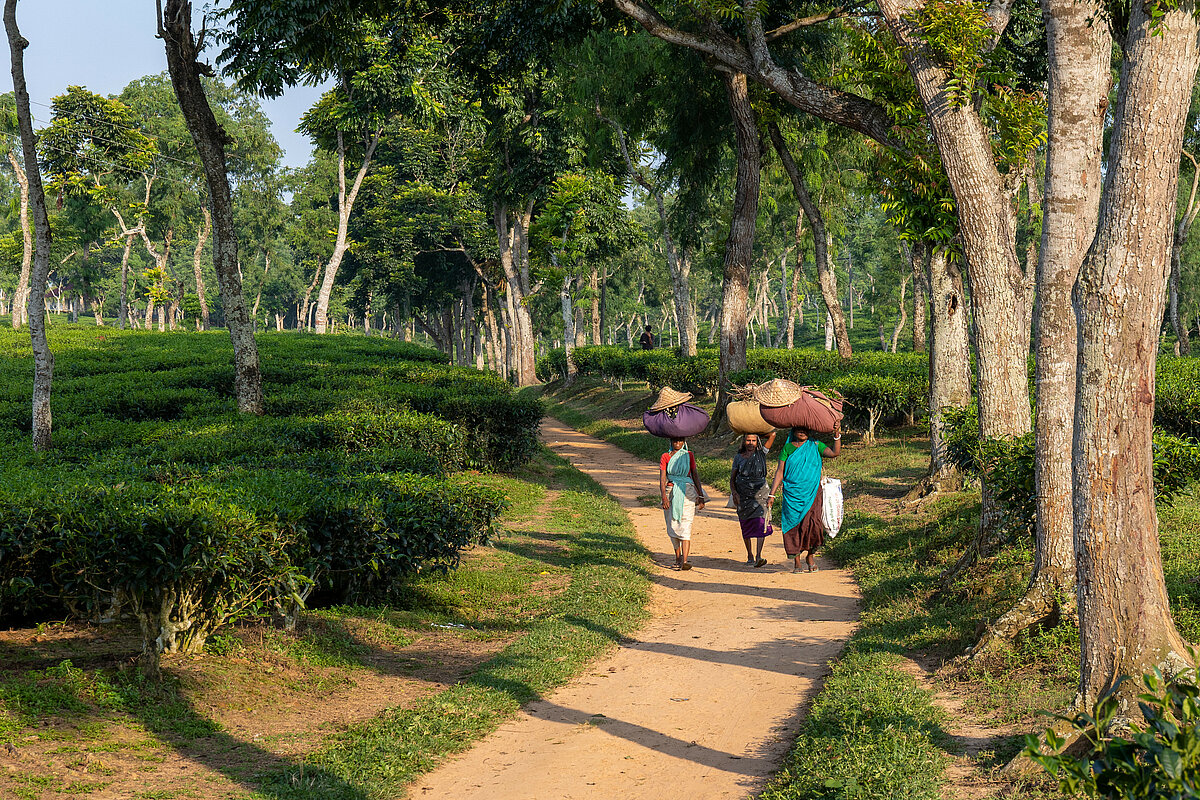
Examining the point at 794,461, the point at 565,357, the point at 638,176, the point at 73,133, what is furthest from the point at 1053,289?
the point at 73,133

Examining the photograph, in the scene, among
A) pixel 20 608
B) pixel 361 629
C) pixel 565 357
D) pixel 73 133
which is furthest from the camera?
pixel 565 357

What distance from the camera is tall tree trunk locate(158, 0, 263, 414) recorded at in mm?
11602

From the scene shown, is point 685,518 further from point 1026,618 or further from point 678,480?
point 1026,618

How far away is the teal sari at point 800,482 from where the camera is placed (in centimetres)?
991

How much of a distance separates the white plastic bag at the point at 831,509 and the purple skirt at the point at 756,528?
71 cm

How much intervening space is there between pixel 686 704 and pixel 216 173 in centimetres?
962

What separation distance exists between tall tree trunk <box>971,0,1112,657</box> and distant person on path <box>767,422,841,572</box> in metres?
3.58

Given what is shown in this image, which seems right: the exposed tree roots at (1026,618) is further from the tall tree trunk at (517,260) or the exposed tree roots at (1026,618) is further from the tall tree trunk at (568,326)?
the tall tree trunk at (568,326)

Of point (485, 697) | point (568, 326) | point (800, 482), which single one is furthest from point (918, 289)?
point (568, 326)

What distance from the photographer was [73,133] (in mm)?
35188

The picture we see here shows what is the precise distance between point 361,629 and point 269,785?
2682 millimetres

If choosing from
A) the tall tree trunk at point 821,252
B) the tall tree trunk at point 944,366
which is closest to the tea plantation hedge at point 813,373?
the tall tree trunk at point 821,252

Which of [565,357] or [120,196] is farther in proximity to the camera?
[120,196]

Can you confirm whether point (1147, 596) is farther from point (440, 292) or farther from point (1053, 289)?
point (440, 292)
